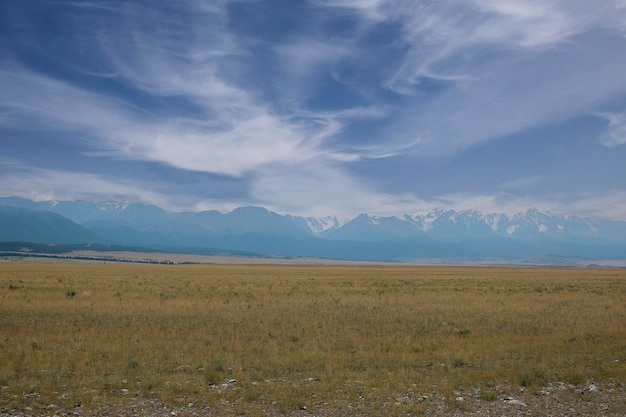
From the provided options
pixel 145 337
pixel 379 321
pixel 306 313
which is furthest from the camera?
pixel 306 313

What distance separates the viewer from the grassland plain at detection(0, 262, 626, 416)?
1132 centimetres

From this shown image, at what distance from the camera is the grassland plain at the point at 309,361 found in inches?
446

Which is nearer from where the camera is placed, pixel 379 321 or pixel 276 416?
pixel 276 416

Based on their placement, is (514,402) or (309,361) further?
(309,361)

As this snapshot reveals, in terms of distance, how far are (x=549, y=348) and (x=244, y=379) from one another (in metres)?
11.7

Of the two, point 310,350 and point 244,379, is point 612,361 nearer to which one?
point 310,350

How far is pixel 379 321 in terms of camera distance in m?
25.8

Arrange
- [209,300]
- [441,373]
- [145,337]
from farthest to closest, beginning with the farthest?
[209,300]
[145,337]
[441,373]

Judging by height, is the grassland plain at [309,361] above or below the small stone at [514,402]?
below

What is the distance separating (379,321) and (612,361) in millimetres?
11632

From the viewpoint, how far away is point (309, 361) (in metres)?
16.1

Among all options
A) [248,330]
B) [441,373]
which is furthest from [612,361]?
A: [248,330]

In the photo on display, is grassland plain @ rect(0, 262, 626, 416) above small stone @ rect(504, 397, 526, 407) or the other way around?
the other way around

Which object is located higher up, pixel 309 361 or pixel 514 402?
pixel 514 402
